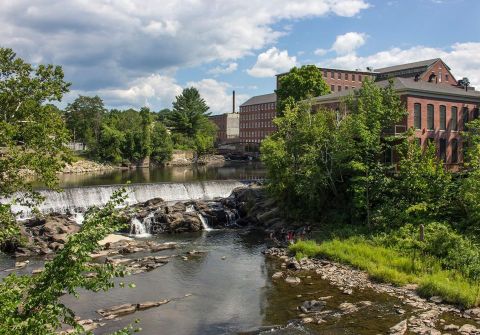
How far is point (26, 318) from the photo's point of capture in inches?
333

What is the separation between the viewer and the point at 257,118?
145000 millimetres

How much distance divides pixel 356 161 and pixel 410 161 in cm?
396

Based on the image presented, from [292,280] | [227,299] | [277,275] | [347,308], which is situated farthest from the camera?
[277,275]

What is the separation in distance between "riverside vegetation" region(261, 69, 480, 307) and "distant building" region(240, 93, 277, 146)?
9201cm

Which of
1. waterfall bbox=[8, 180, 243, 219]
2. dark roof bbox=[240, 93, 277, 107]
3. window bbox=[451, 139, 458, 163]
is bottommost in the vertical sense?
waterfall bbox=[8, 180, 243, 219]

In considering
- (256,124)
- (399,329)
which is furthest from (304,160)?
(256,124)

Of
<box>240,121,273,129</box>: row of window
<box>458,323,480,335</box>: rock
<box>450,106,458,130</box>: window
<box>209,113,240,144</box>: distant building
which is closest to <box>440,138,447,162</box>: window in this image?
<box>450,106,458,130</box>: window

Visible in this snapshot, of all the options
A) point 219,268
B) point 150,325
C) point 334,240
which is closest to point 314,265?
point 334,240

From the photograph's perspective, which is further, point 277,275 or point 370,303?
point 277,275

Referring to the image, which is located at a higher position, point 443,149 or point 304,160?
point 443,149

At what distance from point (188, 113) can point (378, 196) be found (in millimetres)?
93367

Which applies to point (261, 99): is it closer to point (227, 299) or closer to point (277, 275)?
point (277, 275)

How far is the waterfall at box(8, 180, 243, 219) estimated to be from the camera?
153 feet

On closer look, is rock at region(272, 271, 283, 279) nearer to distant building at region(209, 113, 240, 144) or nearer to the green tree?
the green tree
